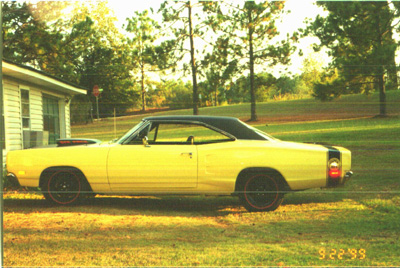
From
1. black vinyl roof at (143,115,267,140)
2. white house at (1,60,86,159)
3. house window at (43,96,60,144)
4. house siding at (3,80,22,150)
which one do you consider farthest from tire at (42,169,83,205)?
house window at (43,96,60,144)

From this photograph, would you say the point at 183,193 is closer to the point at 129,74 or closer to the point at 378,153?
the point at 129,74

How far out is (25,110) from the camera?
793cm

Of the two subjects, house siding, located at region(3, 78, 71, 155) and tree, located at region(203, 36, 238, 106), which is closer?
tree, located at region(203, 36, 238, 106)

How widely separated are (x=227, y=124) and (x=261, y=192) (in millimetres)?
854

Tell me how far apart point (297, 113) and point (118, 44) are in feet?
6.85

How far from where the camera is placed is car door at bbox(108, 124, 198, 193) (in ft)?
16.2

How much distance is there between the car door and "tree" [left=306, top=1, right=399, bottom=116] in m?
1.61

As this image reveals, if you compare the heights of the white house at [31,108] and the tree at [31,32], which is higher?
the tree at [31,32]

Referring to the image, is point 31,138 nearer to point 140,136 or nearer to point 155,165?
point 140,136

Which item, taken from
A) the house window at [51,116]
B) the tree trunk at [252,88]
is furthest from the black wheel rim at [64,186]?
the house window at [51,116]

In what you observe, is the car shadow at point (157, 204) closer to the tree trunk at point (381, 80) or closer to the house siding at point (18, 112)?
the tree trunk at point (381, 80)

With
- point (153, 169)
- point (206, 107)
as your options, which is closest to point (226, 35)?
point (206, 107)

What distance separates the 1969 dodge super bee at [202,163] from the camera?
4.84 meters

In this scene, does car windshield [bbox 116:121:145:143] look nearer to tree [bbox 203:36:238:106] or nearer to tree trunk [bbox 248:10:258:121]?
tree [bbox 203:36:238:106]
